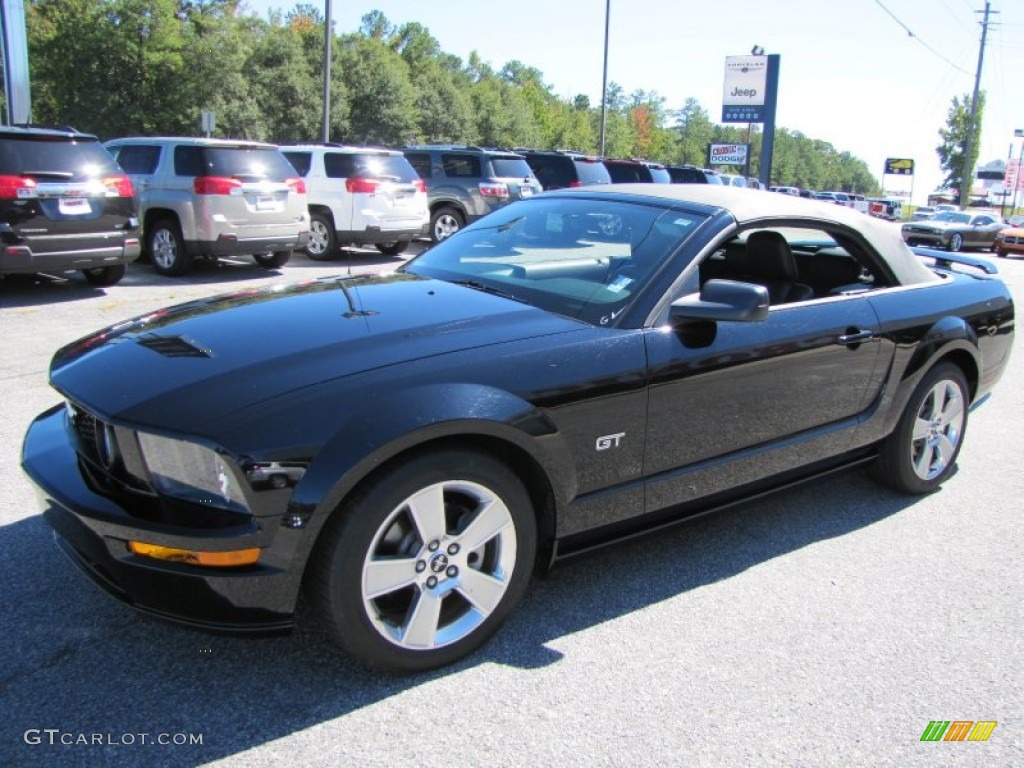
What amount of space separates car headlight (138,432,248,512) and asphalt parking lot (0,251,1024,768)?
603mm

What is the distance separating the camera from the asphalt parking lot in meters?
2.34

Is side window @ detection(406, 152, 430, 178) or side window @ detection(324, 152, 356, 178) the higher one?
side window @ detection(406, 152, 430, 178)

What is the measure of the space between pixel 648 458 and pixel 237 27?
5014 cm

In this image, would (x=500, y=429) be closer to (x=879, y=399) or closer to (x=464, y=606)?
(x=464, y=606)

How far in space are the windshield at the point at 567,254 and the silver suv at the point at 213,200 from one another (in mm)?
7089

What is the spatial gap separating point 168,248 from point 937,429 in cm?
939

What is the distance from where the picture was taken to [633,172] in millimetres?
20500

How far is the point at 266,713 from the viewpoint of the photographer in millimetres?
2426

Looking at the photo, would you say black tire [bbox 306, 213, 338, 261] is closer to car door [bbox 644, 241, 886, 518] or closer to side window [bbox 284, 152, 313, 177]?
side window [bbox 284, 152, 313, 177]

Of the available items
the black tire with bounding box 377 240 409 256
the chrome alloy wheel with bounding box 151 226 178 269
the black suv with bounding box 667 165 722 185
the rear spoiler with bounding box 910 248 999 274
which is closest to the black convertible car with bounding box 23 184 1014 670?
the rear spoiler with bounding box 910 248 999 274

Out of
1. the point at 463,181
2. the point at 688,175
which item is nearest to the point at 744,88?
the point at 688,175

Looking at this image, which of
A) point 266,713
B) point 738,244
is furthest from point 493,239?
point 266,713

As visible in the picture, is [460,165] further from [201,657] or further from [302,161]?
[201,657]

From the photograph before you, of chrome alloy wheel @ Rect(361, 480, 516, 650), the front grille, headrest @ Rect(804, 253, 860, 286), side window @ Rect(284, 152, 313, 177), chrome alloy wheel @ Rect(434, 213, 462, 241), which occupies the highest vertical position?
side window @ Rect(284, 152, 313, 177)
